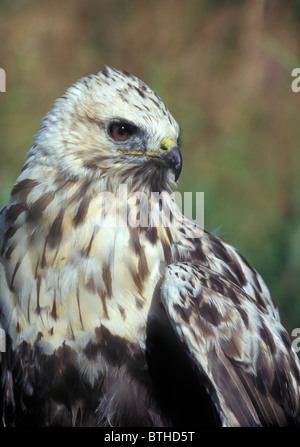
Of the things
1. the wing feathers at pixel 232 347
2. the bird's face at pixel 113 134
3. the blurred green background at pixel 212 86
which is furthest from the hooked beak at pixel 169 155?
the blurred green background at pixel 212 86

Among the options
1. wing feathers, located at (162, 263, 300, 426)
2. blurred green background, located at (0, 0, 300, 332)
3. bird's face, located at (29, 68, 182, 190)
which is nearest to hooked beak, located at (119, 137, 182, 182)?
bird's face, located at (29, 68, 182, 190)

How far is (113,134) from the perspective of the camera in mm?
1497

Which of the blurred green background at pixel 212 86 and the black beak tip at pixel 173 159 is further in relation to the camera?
the blurred green background at pixel 212 86

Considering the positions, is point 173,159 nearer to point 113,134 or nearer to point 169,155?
point 169,155

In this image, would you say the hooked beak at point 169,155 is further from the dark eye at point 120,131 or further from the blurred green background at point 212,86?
the blurred green background at point 212,86

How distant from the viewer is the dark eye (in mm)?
1482

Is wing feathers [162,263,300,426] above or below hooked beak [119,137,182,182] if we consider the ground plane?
below

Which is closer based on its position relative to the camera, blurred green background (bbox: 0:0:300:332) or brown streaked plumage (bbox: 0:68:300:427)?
brown streaked plumage (bbox: 0:68:300:427)

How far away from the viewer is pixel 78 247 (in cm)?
145

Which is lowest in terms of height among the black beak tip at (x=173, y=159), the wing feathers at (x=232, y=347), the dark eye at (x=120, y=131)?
the wing feathers at (x=232, y=347)

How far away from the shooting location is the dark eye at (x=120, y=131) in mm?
1482

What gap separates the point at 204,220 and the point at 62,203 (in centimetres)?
156

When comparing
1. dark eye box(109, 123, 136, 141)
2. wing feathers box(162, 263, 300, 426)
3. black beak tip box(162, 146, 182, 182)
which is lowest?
wing feathers box(162, 263, 300, 426)

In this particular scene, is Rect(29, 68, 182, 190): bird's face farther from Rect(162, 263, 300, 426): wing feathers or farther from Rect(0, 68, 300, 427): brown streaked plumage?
Rect(162, 263, 300, 426): wing feathers
